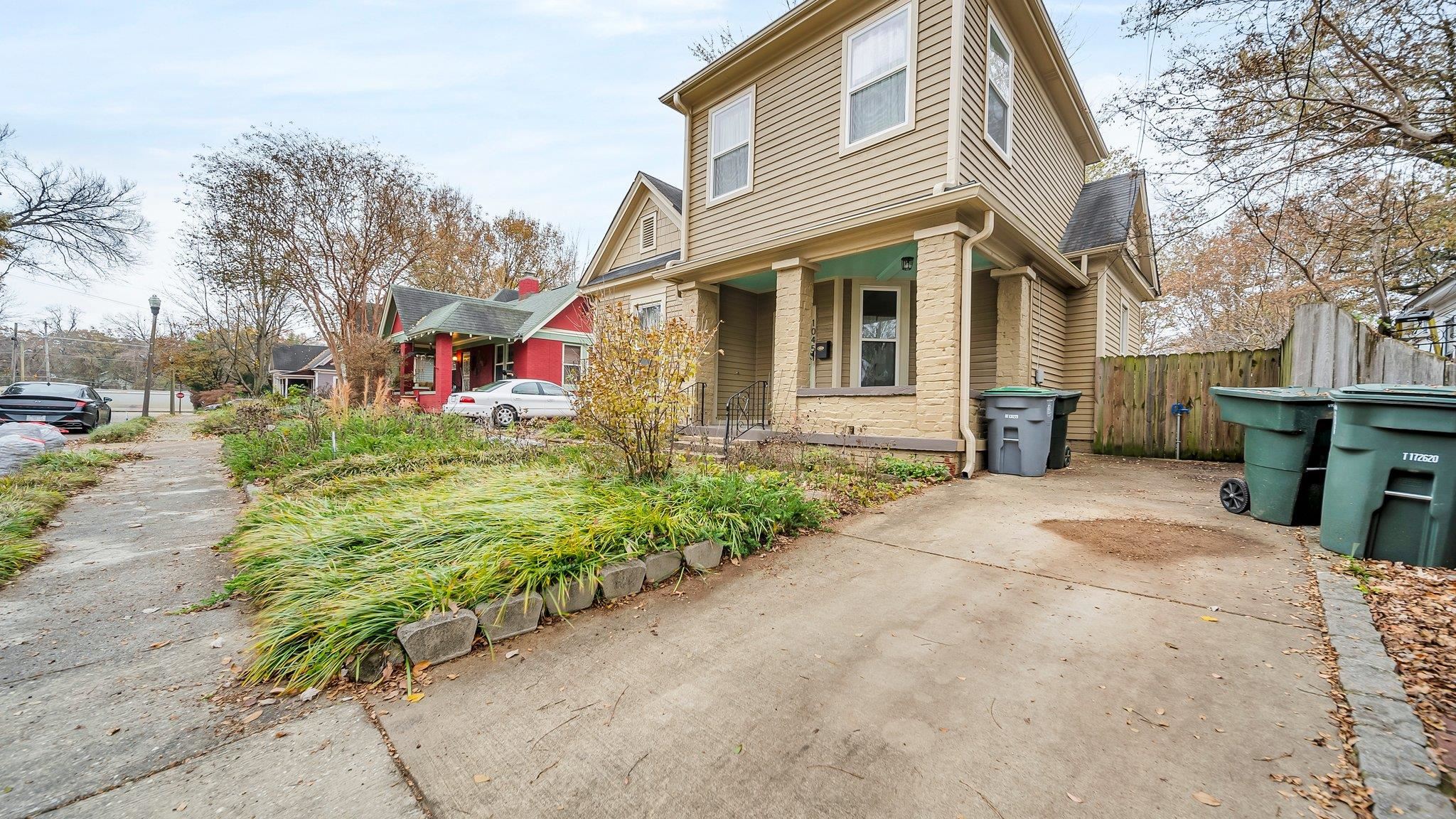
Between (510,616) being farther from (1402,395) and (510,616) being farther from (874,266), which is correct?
(874,266)

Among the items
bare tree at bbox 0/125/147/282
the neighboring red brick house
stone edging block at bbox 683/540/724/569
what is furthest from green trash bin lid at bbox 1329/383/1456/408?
bare tree at bbox 0/125/147/282

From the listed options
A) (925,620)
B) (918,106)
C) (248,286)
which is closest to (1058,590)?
(925,620)

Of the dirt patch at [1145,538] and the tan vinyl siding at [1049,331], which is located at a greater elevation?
the tan vinyl siding at [1049,331]

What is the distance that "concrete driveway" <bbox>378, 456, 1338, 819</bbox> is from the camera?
1589 millimetres

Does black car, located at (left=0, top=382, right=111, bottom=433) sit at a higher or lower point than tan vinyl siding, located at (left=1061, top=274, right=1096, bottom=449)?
lower

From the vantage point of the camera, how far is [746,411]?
970 centimetres

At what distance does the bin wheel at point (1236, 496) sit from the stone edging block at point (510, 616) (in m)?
5.55

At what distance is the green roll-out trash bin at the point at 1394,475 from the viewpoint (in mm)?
3000

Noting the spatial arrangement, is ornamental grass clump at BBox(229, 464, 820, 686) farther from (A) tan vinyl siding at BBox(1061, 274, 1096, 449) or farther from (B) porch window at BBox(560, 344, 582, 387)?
(B) porch window at BBox(560, 344, 582, 387)

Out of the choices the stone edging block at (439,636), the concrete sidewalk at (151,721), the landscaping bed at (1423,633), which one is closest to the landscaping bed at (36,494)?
the concrete sidewalk at (151,721)

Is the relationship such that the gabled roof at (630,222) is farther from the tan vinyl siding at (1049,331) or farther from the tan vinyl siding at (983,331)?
the tan vinyl siding at (1049,331)

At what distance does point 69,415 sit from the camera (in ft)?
40.9

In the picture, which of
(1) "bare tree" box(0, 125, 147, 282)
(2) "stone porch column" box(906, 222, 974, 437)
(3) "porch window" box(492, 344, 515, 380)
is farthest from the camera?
(3) "porch window" box(492, 344, 515, 380)

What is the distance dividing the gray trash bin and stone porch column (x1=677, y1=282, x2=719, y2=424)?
469 cm
